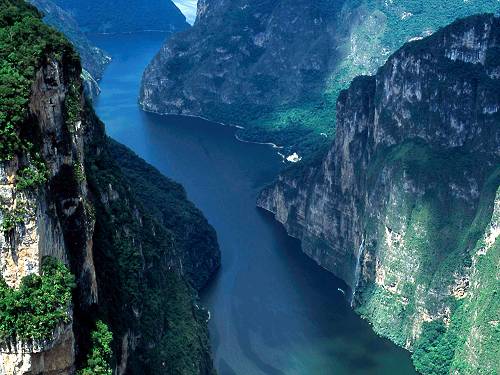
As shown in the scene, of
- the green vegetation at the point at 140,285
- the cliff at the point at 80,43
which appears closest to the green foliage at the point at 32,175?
the green vegetation at the point at 140,285

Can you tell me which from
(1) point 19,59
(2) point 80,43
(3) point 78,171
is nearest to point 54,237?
(3) point 78,171

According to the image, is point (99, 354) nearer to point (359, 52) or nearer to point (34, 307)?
point (34, 307)

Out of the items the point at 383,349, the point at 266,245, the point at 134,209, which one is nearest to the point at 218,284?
the point at 266,245

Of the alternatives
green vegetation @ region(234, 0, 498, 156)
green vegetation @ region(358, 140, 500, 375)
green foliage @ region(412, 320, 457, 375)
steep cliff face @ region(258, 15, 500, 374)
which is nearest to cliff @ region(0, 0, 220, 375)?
green foliage @ region(412, 320, 457, 375)

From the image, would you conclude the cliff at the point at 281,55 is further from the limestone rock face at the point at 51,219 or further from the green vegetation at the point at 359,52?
the limestone rock face at the point at 51,219

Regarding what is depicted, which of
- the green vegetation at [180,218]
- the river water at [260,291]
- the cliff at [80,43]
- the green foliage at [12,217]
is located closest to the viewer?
the green foliage at [12,217]

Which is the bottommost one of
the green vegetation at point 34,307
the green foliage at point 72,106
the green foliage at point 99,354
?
the green foliage at point 99,354
